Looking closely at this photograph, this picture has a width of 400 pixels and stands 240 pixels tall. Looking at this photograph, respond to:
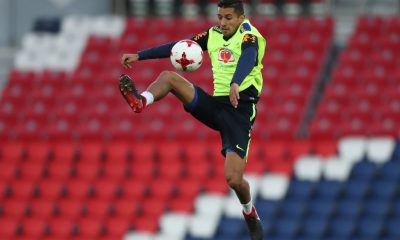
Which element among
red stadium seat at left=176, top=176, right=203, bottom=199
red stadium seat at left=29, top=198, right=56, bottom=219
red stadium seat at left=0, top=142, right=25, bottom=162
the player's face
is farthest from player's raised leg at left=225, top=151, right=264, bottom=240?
Answer: red stadium seat at left=0, top=142, right=25, bottom=162

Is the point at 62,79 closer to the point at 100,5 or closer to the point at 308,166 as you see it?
the point at 100,5

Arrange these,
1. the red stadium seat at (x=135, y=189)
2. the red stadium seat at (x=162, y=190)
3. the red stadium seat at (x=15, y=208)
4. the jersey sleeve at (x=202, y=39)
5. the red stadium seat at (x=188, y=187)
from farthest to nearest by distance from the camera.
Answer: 1. the red stadium seat at (x=15, y=208)
2. the red stadium seat at (x=135, y=189)
3. the red stadium seat at (x=162, y=190)
4. the red stadium seat at (x=188, y=187)
5. the jersey sleeve at (x=202, y=39)

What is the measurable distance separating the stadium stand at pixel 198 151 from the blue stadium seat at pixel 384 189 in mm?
17

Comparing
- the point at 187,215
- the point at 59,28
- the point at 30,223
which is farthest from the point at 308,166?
the point at 59,28

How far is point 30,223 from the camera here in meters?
17.1

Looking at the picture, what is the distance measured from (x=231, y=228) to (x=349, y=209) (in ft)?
4.88

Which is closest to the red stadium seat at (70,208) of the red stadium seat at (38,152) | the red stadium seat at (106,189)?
the red stadium seat at (106,189)

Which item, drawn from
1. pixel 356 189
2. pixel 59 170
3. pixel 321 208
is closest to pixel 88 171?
pixel 59 170

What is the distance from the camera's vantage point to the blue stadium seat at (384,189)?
16.0 meters

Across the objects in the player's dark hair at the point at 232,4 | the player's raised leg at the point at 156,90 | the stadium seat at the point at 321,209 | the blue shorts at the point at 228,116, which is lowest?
the stadium seat at the point at 321,209

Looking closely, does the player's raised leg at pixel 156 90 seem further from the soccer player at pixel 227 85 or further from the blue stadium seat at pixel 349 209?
the blue stadium seat at pixel 349 209

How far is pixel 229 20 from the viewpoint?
35.2 ft

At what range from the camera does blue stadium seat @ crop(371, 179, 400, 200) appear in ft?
52.6

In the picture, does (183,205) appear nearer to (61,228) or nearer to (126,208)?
(126,208)
